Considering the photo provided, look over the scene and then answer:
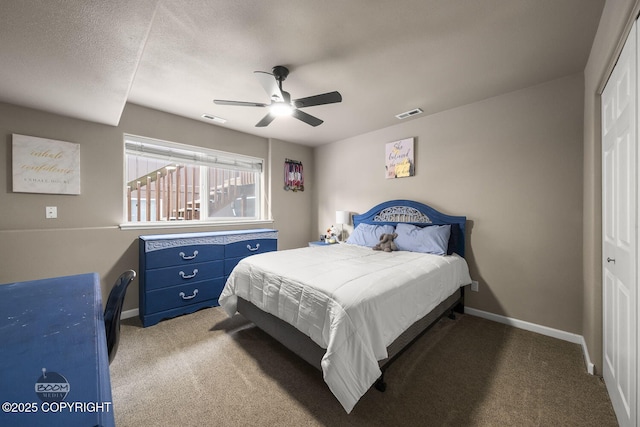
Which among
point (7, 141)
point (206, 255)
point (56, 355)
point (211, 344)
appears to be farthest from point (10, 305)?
point (7, 141)

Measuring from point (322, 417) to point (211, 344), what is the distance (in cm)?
127

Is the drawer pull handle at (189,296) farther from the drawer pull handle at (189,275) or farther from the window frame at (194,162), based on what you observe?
the window frame at (194,162)

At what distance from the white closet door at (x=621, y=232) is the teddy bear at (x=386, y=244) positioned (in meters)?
1.74

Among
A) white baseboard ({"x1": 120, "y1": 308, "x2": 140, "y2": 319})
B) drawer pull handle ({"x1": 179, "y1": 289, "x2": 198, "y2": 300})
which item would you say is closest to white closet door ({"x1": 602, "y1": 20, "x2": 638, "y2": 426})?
drawer pull handle ({"x1": 179, "y1": 289, "x2": 198, "y2": 300})

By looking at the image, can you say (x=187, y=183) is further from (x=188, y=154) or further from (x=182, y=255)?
(x=182, y=255)

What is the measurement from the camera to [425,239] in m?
2.96

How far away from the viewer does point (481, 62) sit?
2.18 meters

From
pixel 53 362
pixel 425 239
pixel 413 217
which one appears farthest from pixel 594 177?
pixel 53 362

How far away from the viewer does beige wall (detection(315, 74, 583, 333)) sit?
94.8 inches

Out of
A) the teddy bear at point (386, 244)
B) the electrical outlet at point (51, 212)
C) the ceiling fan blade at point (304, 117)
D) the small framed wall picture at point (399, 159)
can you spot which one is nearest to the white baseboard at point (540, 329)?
the teddy bear at point (386, 244)

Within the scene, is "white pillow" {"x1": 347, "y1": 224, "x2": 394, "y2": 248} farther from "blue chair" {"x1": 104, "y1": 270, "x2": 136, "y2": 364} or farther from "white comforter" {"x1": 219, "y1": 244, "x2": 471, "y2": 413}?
"blue chair" {"x1": 104, "y1": 270, "x2": 136, "y2": 364}

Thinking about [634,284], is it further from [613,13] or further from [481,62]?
[481,62]

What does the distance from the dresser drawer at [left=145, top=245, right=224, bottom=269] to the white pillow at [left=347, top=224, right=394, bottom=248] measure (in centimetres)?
180

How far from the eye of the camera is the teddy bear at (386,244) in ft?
10.2
